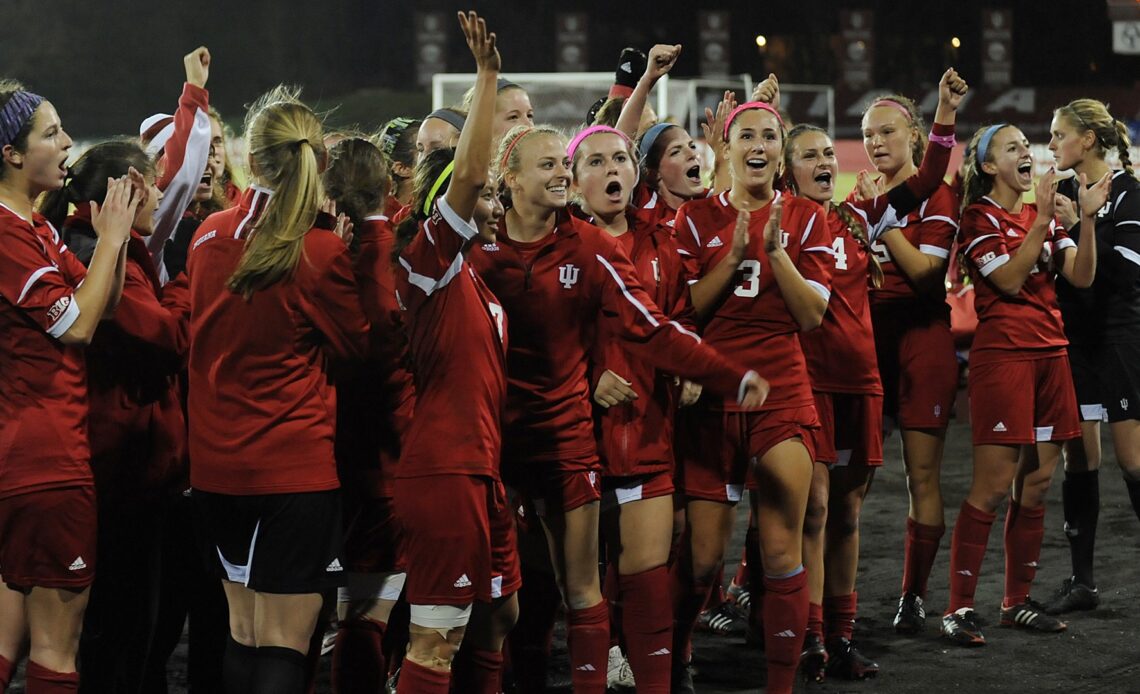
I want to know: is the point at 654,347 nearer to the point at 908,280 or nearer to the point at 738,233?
the point at 738,233

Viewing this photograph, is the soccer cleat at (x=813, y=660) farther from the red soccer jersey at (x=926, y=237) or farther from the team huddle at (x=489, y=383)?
the red soccer jersey at (x=926, y=237)

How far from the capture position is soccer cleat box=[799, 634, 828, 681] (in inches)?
187

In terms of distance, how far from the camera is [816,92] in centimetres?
2175

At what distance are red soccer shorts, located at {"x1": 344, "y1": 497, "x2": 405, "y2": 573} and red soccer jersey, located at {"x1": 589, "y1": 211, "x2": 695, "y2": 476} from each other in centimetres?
69

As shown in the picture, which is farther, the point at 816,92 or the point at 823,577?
the point at 816,92

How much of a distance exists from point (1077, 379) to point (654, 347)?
292cm

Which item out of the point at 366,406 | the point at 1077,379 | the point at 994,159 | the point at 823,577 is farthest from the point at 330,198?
the point at 1077,379

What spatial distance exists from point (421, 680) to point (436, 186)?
50.5 inches

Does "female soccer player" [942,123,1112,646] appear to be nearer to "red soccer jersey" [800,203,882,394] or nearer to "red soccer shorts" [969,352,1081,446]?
"red soccer shorts" [969,352,1081,446]

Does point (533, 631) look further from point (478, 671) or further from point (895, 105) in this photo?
point (895, 105)

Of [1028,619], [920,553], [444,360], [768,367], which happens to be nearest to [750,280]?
[768,367]

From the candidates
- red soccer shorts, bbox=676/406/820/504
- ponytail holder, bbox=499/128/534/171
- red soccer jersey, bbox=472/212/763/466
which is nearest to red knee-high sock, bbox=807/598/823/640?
red soccer shorts, bbox=676/406/820/504

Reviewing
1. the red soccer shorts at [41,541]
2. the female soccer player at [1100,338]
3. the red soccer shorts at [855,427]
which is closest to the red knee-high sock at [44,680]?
the red soccer shorts at [41,541]

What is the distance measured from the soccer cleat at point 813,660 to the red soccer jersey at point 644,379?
1.08 metres
